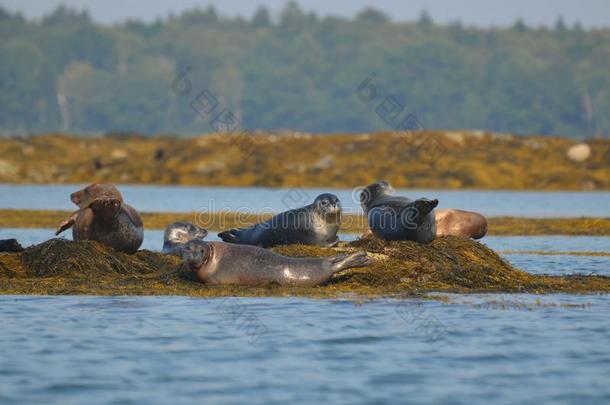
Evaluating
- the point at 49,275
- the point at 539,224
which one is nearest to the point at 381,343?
the point at 49,275

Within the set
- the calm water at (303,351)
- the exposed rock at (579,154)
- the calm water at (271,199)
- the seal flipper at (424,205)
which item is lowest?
the calm water at (303,351)

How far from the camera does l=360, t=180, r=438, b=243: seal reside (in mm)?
15586

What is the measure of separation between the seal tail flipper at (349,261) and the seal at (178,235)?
410 centimetres

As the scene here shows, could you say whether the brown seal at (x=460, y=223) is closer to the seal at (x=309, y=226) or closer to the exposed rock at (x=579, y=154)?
the seal at (x=309, y=226)

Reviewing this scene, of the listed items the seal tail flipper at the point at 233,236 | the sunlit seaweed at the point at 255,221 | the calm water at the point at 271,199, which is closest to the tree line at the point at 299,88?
the calm water at the point at 271,199

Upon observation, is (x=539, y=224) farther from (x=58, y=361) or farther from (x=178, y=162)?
(x=178, y=162)

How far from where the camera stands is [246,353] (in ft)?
36.2

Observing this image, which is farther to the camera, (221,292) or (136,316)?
(221,292)

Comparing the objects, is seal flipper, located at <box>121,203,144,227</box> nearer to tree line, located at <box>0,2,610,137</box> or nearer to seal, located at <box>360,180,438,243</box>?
seal, located at <box>360,180,438,243</box>

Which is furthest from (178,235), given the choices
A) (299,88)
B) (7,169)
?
(299,88)

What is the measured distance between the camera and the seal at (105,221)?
16062 mm

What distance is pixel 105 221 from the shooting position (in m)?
16.2

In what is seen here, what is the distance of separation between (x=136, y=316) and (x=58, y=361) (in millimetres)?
2222

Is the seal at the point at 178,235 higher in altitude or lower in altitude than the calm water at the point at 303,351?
higher
